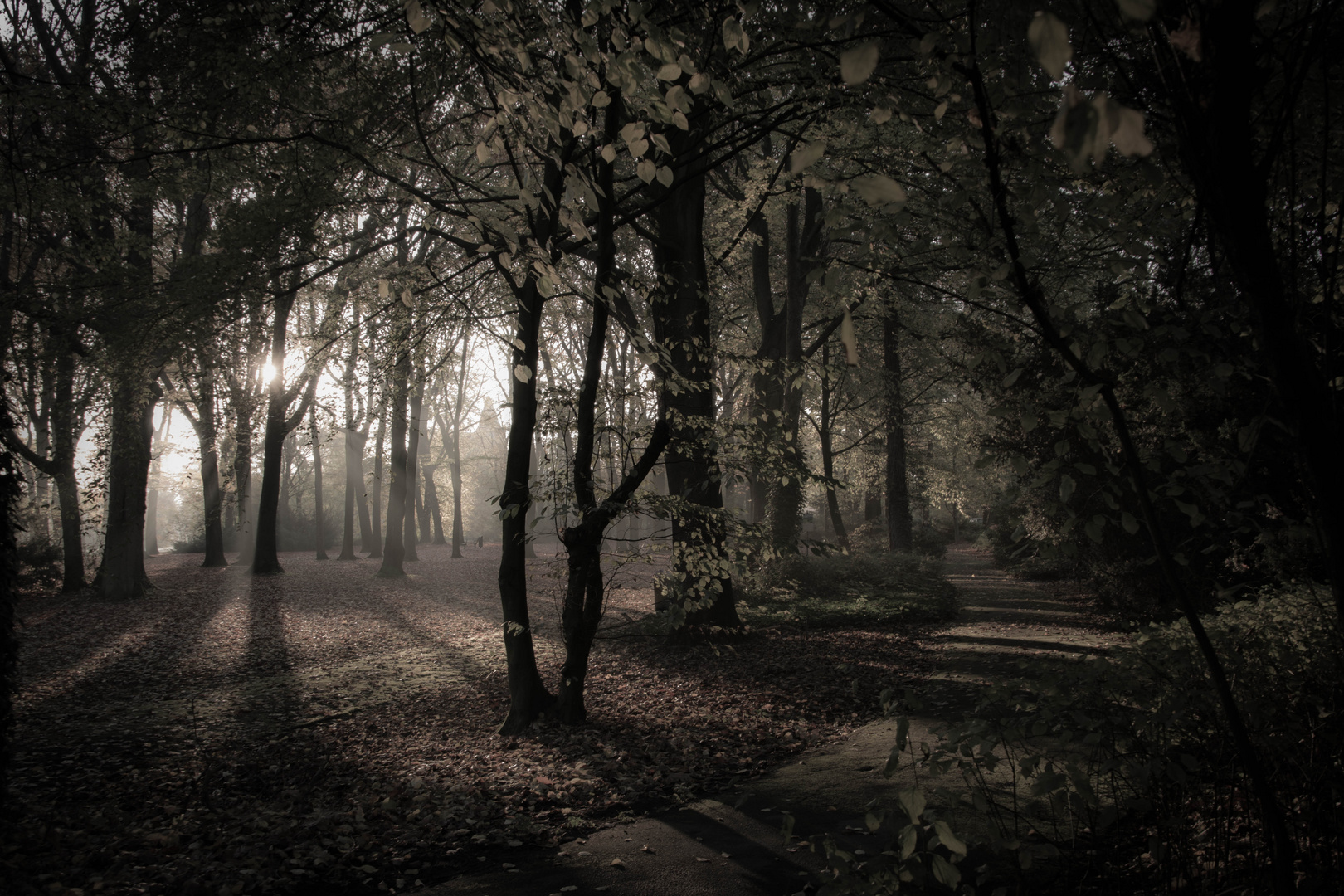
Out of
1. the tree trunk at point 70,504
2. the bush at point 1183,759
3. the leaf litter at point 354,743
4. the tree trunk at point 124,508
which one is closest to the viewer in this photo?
the bush at point 1183,759

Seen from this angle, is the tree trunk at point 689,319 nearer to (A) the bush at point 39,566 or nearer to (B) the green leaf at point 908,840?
(B) the green leaf at point 908,840

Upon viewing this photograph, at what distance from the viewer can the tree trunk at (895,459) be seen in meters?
19.7

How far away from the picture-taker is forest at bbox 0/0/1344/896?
6.78ft

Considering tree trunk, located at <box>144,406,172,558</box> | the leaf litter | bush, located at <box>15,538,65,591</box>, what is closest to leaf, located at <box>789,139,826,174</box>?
the leaf litter

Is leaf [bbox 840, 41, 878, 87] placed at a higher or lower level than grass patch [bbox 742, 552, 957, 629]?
higher

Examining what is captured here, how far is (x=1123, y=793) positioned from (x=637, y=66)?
423 centimetres

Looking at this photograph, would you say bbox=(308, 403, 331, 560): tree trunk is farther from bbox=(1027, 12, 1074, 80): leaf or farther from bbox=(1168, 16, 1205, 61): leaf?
bbox=(1027, 12, 1074, 80): leaf

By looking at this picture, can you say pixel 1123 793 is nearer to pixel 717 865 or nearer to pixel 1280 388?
pixel 717 865

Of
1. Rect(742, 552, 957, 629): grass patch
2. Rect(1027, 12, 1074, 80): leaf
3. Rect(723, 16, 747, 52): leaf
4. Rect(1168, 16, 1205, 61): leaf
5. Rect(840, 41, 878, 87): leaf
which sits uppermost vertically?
Rect(723, 16, 747, 52): leaf

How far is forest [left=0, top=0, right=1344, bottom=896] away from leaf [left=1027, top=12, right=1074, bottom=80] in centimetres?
1

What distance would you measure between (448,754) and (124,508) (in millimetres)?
13094

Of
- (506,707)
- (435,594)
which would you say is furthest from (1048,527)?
(435,594)

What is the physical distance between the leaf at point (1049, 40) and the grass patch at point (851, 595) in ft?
33.0

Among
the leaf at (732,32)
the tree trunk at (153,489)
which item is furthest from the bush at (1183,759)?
the tree trunk at (153,489)
